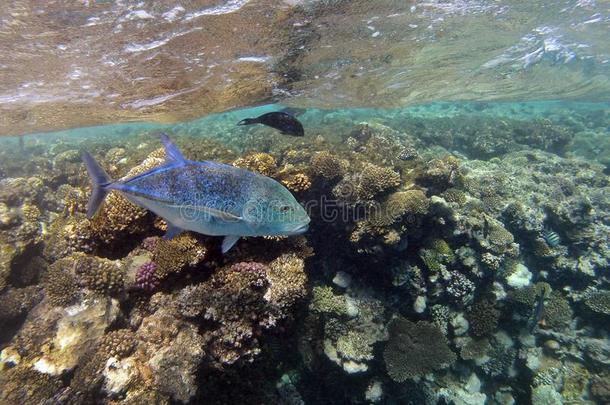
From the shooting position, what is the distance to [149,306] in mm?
4324

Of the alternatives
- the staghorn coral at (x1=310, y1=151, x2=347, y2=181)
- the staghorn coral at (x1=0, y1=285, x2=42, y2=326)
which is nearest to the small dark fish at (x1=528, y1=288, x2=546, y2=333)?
the staghorn coral at (x1=310, y1=151, x2=347, y2=181)

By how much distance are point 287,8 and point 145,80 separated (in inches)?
282

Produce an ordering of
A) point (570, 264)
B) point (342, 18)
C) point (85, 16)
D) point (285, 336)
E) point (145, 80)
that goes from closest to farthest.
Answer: point (285, 336), point (85, 16), point (570, 264), point (342, 18), point (145, 80)

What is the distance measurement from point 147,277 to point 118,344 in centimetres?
86

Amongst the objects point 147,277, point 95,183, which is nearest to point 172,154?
point 95,183

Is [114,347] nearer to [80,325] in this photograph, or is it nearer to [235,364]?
[80,325]

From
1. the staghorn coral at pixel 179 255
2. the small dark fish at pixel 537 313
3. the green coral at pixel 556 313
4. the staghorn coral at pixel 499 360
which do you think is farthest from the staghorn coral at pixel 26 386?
the green coral at pixel 556 313

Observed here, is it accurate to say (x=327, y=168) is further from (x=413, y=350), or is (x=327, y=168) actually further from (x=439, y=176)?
(x=413, y=350)

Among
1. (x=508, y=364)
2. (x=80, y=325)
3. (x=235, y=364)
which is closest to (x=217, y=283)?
(x=235, y=364)

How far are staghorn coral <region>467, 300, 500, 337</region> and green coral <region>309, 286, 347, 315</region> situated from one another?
3384 mm

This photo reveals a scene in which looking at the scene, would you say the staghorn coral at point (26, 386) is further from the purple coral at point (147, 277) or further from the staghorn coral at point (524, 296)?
the staghorn coral at point (524, 296)

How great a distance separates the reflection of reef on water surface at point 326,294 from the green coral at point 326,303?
0.09 feet

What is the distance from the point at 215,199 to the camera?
9.11 ft

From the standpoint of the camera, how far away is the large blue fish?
2.75 metres
